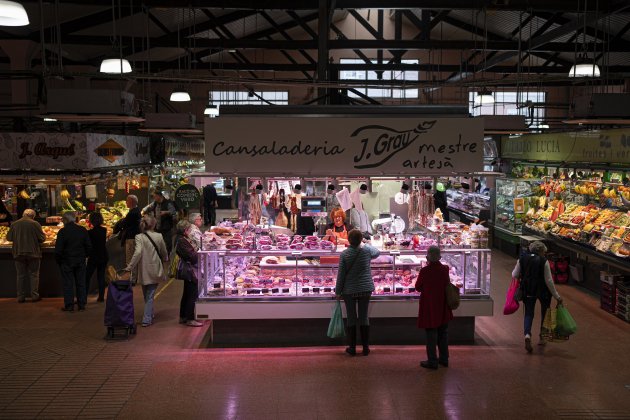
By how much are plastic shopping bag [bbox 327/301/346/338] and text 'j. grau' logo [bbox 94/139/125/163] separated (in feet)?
25.5

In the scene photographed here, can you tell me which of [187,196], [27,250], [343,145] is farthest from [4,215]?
[343,145]

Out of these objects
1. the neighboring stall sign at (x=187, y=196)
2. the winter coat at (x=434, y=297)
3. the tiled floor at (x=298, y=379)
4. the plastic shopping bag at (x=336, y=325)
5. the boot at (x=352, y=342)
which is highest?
the neighboring stall sign at (x=187, y=196)

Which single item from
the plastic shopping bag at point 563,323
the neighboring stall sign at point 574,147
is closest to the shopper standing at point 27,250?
the plastic shopping bag at point 563,323

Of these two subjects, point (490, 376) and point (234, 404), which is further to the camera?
point (490, 376)

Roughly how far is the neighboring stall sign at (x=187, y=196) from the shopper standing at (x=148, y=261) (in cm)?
568

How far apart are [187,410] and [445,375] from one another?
2899 mm

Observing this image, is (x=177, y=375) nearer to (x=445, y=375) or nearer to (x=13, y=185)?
(x=445, y=375)

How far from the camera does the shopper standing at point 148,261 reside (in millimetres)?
9336

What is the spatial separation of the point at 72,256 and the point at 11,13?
16.7 feet

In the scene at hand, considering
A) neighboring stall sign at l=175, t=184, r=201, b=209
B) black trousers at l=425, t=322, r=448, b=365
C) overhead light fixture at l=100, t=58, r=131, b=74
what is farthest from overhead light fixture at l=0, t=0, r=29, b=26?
neighboring stall sign at l=175, t=184, r=201, b=209

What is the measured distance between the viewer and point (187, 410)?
639 centimetres

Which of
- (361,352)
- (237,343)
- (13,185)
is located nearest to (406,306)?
(361,352)

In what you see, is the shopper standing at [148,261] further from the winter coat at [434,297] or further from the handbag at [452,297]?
the handbag at [452,297]

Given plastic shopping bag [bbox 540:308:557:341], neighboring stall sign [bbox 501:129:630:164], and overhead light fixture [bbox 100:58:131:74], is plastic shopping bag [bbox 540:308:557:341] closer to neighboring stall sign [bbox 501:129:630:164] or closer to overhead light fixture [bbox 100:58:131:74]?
neighboring stall sign [bbox 501:129:630:164]
